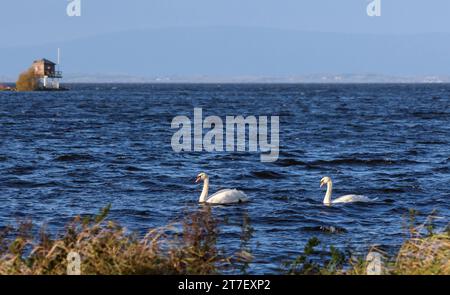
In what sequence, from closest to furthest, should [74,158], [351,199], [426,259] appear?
[426,259] < [351,199] < [74,158]

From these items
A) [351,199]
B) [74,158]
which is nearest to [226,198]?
[351,199]

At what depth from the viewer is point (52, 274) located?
9656 millimetres

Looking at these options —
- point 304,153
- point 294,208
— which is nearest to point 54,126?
point 304,153

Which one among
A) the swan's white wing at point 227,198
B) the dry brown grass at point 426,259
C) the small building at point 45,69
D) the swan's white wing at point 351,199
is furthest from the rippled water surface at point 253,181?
the small building at point 45,69

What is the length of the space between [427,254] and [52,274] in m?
4.17

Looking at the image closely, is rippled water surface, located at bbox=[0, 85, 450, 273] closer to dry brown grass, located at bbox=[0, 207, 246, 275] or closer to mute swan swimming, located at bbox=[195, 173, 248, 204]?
mute swan swimming, located at bbox=[195, 173, 248, 204]

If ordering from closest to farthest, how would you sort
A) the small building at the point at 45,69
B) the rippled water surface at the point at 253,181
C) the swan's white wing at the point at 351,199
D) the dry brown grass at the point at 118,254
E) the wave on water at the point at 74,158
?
1. the dry brown grass at the point at 118,254
2. the rippled water surface at the point at 253,181
3. the swan's white wing at the point at 351,199
4. the wave on water at the point at 74,158
5. the small building at the point at 45,69

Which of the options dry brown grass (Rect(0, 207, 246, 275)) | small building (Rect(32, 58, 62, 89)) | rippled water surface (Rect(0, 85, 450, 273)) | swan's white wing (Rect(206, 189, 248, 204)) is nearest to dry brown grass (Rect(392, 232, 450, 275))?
rippled water surface (Rect(0, 85, 450, 273))

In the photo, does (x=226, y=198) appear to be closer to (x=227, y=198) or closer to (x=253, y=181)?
(x=227, y=198)

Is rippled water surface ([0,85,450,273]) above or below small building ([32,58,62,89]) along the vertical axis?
below

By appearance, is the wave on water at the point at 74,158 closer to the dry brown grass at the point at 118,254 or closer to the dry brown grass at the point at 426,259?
the dry brown grass at the point at 118,254

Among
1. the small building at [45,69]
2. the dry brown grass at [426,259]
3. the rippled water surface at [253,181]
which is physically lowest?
the rippled water surface at [253,181]

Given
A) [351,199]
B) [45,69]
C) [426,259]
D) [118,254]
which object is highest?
[45,69]

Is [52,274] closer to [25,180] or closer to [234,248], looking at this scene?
[234,248]
